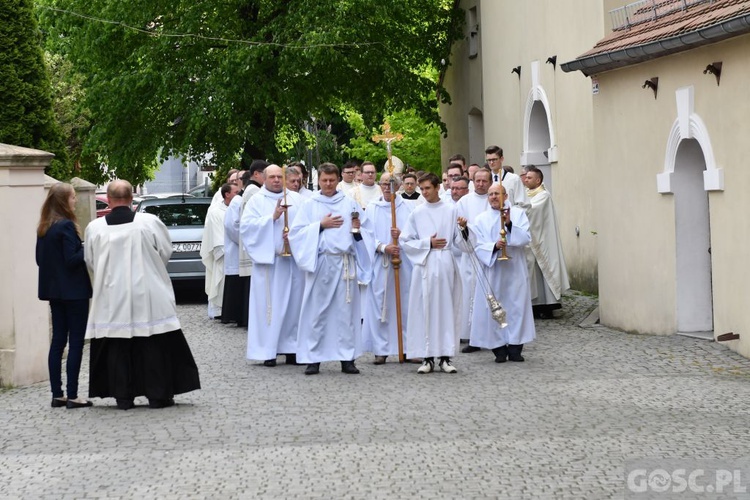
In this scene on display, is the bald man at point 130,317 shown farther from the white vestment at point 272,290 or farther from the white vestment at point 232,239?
the white vestment at point 232,239

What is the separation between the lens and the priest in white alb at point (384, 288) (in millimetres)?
13359

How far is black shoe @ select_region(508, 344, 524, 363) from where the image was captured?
1306cm

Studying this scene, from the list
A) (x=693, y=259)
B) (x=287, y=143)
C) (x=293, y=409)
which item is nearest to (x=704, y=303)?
(x=693, y=259)

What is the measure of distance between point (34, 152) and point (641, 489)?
7.06 m

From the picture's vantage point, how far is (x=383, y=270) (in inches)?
534

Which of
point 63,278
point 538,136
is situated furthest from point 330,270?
point 538,136

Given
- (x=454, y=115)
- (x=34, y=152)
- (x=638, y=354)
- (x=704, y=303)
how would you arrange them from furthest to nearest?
1. (x=454, y=115)
2. (x=704, y=303)
3. (x=638, y=354)
4. (x=34, y=152)

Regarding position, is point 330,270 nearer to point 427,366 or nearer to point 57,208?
point 427,366

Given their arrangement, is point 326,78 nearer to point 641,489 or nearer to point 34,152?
point 34,152

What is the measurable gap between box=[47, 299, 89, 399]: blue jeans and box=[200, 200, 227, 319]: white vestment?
7.46m

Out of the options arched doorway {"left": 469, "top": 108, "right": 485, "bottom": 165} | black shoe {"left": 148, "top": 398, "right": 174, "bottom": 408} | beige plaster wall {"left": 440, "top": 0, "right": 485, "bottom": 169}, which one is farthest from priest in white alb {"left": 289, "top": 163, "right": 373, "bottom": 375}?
arched doorway {"left": 469, "top": 108, "right": 485, "bottom": 165}

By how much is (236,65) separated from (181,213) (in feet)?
22.1

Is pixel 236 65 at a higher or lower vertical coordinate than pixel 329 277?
higher

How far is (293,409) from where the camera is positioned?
33.7 ft
